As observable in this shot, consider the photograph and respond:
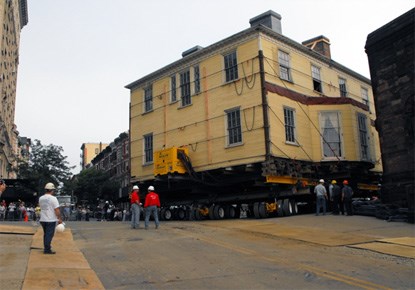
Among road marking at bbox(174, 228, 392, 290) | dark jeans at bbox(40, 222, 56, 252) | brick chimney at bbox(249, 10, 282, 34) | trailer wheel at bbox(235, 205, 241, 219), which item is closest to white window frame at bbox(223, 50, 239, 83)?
brick chimney at bbox(249, 10, 282, 34)

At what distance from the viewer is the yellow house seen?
70.4 feet

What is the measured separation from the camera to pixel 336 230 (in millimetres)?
14266

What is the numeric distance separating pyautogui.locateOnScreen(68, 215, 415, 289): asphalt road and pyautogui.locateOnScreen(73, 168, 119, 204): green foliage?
44.9m

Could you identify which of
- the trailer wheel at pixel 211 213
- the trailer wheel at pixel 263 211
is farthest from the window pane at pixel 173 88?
the trailer wheel at pixel 263 211

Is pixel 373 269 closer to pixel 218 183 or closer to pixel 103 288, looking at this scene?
pixel 103 288

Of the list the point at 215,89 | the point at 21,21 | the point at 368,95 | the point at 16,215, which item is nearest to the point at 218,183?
the point at 215,89

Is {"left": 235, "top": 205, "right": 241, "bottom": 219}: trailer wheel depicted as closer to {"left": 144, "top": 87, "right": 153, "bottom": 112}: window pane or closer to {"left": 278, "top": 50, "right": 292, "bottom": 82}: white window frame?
{"left": 278, "top": 50, "right": 292, "bottom": 82}: white window frame

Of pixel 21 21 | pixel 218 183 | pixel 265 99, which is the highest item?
pixel 21 21

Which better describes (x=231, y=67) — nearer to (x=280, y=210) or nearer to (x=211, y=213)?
(x=211, y=213)

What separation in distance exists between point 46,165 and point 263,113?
119 ft

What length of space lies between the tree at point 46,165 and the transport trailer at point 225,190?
2653 cm

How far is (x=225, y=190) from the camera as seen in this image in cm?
2462

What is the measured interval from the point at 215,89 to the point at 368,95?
44.7 feet

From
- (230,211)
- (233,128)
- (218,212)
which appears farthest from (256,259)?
(230,211)
